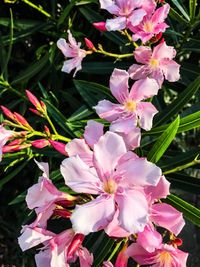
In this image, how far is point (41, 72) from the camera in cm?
207

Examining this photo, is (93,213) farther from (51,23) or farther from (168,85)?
(51,23)

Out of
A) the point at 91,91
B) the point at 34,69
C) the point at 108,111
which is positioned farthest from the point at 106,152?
the point at 34,69

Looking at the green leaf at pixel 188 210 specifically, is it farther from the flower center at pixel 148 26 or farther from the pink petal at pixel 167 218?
the flower center at pixel 148 26

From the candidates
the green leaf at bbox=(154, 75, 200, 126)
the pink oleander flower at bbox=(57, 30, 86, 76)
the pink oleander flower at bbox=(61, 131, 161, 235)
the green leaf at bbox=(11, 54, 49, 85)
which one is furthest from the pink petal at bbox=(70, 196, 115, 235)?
the green leaf at bbox=(11, 54, 49, 85)

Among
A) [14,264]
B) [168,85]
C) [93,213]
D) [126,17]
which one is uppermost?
[126,17]

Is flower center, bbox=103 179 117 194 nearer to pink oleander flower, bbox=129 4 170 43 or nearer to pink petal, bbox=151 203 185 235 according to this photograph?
pink petal, bbox=151 203 185 235

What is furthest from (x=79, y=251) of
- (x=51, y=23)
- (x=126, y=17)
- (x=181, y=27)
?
(x=51, y=23)

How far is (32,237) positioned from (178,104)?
2.27 feet

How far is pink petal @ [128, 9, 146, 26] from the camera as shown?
1.28 meters

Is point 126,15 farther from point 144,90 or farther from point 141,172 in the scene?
point 141,172

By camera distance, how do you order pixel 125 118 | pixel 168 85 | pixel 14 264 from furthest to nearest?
pixel 14 264 < pixel 168 85 < pixel 125 118

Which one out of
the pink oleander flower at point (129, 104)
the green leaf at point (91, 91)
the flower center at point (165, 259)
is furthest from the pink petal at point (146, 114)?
the green leaf at point (91, 91)

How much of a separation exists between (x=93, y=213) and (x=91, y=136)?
18 centimetres

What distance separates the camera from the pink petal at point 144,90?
1.23 meters
